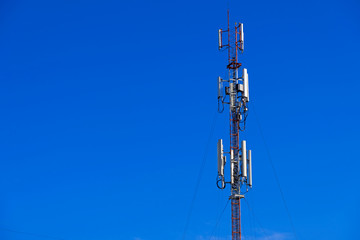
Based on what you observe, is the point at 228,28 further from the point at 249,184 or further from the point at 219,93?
the point at 249,184

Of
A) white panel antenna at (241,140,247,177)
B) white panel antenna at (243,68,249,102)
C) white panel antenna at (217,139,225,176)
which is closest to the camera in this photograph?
white panel antenna at (241,140,247,177)

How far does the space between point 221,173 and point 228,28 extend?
49.5ft

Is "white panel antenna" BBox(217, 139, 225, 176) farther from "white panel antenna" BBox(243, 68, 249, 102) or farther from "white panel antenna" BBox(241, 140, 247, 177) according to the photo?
"white panel antenna" BBox(243, 68, 249, 102)

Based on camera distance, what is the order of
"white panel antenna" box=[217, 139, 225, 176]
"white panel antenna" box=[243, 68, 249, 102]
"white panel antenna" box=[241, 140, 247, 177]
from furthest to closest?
"white panel antenna" box=[243, 68, 249, 102], "white panel antenna" box=[217, 139, 225, 176], "white panel antenna" box=[241, 140, 247, 177]

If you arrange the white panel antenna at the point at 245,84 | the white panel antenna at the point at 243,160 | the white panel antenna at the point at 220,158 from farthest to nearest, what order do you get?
the white panel antenna at the point at 245,84 < the white panel antenna at the point at 220,158 < the white panel antenna at the point at 243,160

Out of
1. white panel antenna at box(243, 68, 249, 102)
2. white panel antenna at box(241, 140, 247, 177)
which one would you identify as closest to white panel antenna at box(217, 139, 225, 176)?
white panel antenna at box(241, 140, 247, 177)

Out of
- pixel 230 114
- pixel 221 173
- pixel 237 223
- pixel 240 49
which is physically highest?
pixel 240 49

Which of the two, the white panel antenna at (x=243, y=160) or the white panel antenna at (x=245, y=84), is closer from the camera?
the white panel antenna at (x=243, y=160)

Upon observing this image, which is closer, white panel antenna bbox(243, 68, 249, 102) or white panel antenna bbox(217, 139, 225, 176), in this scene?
white panel antenna bbox(217, 139, 225, 176)

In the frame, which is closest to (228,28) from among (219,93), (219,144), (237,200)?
(219,93)

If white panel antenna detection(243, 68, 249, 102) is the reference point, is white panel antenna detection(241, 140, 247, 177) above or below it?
below

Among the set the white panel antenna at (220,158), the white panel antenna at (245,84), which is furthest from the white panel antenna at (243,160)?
the white panel antenna at (245,84)

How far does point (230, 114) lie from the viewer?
66875mm

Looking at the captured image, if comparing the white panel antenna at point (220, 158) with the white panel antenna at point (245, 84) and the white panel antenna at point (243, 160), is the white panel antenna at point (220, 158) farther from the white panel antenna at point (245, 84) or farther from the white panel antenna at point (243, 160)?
the white panel antenna at point (245, 84)
